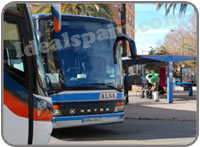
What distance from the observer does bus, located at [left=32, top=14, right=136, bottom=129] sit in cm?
766

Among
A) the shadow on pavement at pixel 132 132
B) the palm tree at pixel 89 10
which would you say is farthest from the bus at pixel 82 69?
the palm tree at pixel 89 10

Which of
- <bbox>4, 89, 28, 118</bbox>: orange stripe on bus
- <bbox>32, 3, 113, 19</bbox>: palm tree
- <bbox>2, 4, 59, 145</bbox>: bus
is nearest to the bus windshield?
<bbox>2, 4, 59, 145</bbox>: bus

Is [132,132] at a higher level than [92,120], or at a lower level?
lower

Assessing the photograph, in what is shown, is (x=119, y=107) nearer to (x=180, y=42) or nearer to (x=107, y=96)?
(x=107, y=96)

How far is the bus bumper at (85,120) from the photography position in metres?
7.54

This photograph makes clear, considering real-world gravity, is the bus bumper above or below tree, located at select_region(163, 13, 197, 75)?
below

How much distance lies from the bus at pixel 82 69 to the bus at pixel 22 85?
2.79 meters

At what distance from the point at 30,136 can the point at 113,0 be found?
2697 millimetres

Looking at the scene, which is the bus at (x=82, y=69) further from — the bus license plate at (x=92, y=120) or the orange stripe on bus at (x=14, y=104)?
the orange stripe on bus at (x=14, y=104)

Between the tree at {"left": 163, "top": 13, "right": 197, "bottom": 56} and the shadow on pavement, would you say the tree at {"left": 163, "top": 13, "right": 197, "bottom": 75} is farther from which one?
the shadow on pavement

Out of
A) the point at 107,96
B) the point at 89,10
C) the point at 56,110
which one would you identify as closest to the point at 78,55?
the point at 107,96

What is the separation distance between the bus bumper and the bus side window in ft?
10.3

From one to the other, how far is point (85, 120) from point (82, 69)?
118 cm

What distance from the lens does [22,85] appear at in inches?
175
